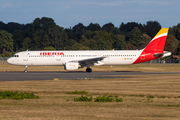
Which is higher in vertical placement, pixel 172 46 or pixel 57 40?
pixel 57 40

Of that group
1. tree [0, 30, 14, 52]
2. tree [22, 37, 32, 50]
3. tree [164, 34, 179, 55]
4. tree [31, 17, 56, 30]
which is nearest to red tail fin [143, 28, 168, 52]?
tree [164, 34, 179, 55]

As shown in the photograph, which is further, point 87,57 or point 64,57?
point 87,57

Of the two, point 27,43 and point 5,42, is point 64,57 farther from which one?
point 27,43

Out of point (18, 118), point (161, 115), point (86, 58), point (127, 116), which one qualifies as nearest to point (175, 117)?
point (161, 115)

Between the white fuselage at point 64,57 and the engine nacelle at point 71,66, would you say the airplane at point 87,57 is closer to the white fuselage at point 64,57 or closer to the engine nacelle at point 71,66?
the white fuselage at point 64,57

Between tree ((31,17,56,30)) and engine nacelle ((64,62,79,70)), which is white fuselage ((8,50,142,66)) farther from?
tree ((31,17,56,30))

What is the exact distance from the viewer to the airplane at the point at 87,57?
43969mm

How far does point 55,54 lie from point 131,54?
42.4 feet

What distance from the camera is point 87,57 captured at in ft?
147

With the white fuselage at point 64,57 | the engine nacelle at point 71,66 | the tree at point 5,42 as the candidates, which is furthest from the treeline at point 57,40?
the engine nacelle at point 71,66

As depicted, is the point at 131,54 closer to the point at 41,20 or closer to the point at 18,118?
the point at 18,118

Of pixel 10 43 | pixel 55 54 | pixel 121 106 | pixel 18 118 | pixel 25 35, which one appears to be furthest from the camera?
pixel 25 35

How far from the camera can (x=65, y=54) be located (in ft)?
146

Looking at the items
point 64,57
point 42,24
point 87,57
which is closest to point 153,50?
point 87,57
